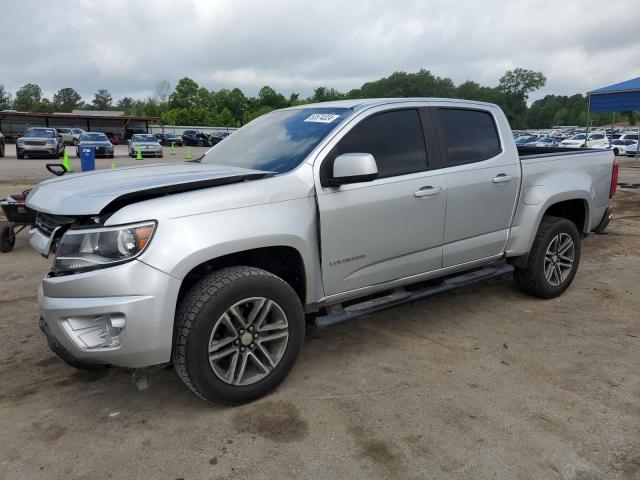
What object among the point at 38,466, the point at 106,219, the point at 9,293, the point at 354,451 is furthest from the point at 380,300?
the point at 9,293

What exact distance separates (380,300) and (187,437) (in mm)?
1555

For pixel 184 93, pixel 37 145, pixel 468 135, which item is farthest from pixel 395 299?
pixel 184 93

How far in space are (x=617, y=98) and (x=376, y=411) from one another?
27.7 m

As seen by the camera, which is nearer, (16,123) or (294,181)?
(294,181)

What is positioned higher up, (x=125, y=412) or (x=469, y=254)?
(x=469, y=254)

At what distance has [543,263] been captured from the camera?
4.72 meters

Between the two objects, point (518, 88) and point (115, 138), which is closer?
point (115, 138)

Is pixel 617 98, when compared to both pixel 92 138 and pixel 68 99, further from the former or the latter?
pixel 68 99

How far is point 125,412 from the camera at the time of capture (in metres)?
3.02

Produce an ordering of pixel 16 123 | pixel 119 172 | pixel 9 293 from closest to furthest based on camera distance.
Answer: pixel 119 172, pixel 9 293, pixel 16 123

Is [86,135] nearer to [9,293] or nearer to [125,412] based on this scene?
[9,293]

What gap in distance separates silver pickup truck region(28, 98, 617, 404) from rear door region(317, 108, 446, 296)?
10mm

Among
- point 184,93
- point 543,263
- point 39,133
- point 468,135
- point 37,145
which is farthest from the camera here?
point 184,93

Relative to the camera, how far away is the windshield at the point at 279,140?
347 cm
